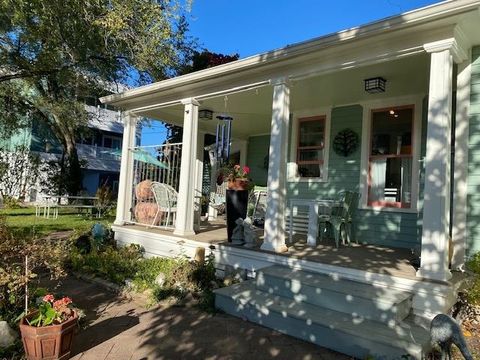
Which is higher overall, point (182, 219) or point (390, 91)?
point (390, 91)

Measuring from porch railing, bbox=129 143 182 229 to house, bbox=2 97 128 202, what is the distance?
14.5 meters

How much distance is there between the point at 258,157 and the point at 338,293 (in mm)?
5579

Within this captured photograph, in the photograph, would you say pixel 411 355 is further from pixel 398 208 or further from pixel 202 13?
pixel 202 13

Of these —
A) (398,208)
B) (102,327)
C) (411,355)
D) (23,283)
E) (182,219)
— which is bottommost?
(102,327)

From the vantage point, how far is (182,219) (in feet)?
19.7

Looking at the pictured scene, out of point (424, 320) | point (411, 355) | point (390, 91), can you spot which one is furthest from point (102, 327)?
point (390, 91)

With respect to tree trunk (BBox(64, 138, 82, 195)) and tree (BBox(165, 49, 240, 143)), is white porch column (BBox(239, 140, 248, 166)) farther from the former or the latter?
tree trunk (BBox(64, 138, 82, 195))

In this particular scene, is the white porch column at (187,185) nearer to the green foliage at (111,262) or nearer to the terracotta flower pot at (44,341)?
the green foliage at (111,262)

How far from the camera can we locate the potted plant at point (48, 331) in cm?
290

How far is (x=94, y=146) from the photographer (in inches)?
976

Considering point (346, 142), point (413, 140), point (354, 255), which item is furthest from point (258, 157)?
point (354, 255)

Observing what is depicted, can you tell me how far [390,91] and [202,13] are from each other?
6190mm

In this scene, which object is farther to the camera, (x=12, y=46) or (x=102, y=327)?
(x=12, y=46)

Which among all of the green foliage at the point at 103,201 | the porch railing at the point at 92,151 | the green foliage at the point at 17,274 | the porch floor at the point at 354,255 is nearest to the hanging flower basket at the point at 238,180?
the porch floor at the point at 354,255
